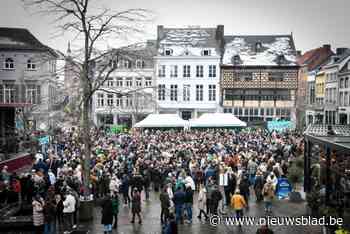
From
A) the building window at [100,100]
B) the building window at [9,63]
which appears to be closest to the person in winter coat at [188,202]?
the building window at [9,63]

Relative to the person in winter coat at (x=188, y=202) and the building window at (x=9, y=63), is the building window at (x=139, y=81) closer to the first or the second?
the building window at (x=9, y=63)

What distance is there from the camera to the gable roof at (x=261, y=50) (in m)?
54.8

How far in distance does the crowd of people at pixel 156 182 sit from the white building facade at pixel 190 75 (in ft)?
88.8

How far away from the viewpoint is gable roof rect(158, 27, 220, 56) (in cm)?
5445

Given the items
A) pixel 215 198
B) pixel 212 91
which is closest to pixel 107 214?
pixel 215 198

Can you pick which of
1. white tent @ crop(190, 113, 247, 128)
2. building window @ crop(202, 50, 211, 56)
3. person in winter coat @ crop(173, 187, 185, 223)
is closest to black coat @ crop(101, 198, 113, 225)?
person in winter coat @ crop(173, 187, 185, 223)

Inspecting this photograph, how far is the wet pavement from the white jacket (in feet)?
2.84

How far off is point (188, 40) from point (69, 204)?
4453 centimetres

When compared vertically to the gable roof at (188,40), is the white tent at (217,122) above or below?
below

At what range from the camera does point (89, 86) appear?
13680mm

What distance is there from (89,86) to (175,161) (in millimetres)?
8350

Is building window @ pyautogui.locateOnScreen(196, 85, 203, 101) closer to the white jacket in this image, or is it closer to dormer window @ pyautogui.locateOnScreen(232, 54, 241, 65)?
dormer window @ pyautogui.locateOnScreen(232, 54, 241, 65)

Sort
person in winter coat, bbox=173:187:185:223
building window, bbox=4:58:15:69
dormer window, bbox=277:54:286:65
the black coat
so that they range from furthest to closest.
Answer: dormer window, bbox=277:54:286:65, building window, bbox=4:58:15:69, person in winter coat, bbox=173:187:185:223, the black coat

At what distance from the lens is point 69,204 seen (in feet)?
41.8
